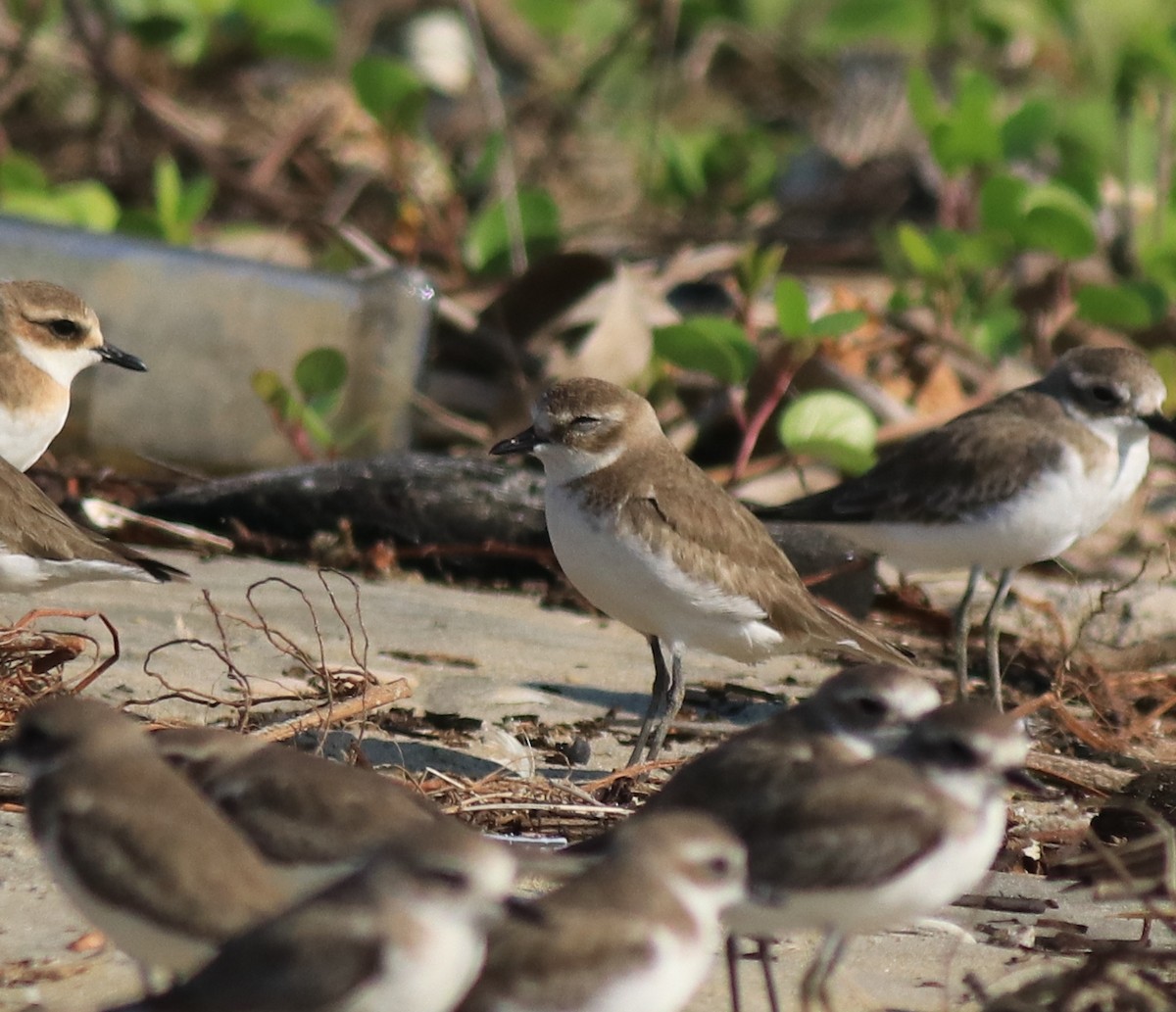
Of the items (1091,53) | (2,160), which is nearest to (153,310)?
(2,160)

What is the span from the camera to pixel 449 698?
500cm

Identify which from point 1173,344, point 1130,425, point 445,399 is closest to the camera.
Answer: point 1130,425

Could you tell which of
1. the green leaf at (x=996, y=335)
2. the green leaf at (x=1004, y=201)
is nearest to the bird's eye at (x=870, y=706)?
the green leaf at (x=1004, y=201)

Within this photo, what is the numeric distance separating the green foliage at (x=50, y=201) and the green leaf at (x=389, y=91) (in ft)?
4.31

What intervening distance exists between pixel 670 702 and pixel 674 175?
5.92 meters

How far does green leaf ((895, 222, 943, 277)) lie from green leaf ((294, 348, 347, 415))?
256 centimetres

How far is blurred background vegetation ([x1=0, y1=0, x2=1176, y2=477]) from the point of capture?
788cm

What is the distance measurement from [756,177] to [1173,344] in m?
2.50

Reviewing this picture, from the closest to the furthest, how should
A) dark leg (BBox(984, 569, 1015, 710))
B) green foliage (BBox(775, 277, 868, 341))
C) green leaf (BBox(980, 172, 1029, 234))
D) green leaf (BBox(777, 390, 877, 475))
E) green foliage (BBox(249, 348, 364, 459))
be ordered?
dark leg (BBox(984, 569, 1015, 710)) → green leaf (BBox(777, 390, 877, 475)) → green foliage (BBox(775, 277, 868, 341)) → green foliage (BBox(249, 348, 364, 459)) → green leaf (BBox(980, 172, 1029, 234))

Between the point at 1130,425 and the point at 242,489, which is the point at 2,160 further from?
the point at 1130,425

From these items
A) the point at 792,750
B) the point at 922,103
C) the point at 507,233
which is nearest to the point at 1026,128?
the point at 922,103

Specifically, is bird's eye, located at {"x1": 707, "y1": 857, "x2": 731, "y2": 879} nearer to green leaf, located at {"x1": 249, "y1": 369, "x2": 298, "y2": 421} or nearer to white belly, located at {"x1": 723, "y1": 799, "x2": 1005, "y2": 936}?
white belly, located at {"x1": 723, "y1": 799, "x2": 1005, "y2": 936}

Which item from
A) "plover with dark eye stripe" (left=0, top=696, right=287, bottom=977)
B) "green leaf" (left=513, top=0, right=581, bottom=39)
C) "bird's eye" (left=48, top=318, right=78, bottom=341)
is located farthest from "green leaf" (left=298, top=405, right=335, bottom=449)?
"green leaf" (left=513, top=0, right=581, bottom=39)

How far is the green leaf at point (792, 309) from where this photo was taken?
6.74m
